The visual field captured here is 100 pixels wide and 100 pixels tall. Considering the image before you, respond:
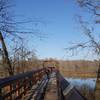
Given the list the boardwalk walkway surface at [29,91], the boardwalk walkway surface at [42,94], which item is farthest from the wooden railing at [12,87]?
the boardwalk walkway surface at [42,94]

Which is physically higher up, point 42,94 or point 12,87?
point 12,87

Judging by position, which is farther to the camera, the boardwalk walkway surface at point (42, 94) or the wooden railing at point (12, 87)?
the boardwalk walkway surface at point (42, 94)

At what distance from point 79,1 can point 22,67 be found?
412 inches

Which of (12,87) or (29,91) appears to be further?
(29,91)

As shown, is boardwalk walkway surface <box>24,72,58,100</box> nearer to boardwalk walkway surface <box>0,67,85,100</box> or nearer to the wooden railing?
boardwalk walkway surface <box>0,67,85,100</box>

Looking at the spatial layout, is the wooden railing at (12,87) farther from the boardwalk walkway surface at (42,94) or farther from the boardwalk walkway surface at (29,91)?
the boardwalk walkway surface at (42,94)

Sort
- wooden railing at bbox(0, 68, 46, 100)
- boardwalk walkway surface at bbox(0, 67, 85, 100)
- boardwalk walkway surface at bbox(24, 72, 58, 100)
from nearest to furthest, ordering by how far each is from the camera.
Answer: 1. boardwalk walkway surface at bbox(0, 67, 85, 100)
2. wooden railing at bbox(0, 68, 46, 100)
3. boardwalk walkway surface at bbox(24, 72, 58, 100)

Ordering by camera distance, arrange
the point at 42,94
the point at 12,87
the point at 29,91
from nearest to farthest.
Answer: the point at 12,87
the point at 42,94
the point at 29,91

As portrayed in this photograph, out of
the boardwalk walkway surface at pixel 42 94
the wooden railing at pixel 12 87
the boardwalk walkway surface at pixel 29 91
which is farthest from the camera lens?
the boardwalk walkway surface at pixel 42 94

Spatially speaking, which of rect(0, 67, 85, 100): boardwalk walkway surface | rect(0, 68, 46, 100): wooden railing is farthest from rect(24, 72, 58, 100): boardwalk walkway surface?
rect(0, 68, 46, 100): wooden railing

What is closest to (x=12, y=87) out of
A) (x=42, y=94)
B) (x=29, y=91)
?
(x=42, y=94)

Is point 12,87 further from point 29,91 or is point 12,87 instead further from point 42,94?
point 29,91

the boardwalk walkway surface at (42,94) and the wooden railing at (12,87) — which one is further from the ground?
the wooden railing at (12,87)

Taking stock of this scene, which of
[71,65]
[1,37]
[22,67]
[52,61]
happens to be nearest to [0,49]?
[1,37]
